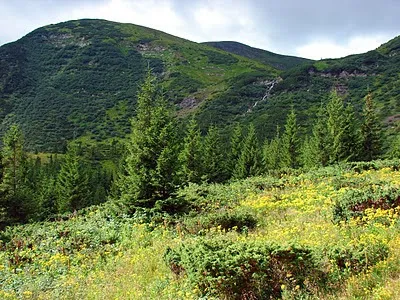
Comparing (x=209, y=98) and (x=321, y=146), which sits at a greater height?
(x=209, y=98)

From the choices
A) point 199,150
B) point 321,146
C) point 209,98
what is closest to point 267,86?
point 209,98

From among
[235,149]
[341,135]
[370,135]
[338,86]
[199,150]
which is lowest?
[235,149]

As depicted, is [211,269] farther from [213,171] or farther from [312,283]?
[213,171]

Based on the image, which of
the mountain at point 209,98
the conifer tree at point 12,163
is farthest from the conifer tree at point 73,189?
the mountain at point 209,98

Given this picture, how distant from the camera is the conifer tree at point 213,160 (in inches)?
1850

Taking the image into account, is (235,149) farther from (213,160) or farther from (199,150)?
(199,150)

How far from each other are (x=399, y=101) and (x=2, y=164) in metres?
117

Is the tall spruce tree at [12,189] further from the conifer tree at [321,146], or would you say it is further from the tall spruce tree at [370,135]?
the tall spruce tree at [370,135]

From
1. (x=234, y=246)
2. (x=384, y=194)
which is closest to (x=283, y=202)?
(x=384, y=194)

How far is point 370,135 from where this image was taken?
4250 centimetres

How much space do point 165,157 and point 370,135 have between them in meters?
32.6

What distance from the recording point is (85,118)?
159 meters

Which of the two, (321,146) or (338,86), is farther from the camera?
(338,86)

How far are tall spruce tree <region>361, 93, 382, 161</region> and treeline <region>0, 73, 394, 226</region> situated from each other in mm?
101
